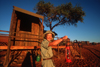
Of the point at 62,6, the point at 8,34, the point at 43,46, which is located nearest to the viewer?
the point at 43,46

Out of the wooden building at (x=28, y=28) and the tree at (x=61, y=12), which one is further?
the tree at (x=61, y=12)

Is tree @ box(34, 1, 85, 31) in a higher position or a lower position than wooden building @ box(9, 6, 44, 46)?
higher

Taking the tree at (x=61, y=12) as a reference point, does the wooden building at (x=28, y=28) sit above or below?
below

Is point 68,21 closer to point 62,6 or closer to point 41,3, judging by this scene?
point 62,6

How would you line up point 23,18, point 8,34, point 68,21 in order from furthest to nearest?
point 68,21 < point 23,18 < point 8,34

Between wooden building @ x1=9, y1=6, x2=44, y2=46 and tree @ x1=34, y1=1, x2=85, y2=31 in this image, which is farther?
tree @ x1=34, y1=1, x2=85, y2=31

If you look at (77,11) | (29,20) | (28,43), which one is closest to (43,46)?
(28,43)

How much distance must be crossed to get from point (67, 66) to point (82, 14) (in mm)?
17329

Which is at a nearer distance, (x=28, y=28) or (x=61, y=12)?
(x=28, y=28)

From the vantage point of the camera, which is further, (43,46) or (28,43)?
(28,43)

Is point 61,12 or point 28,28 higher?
point 61,12

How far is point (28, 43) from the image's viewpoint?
25.7 feet

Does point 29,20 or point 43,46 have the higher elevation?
point 29,20

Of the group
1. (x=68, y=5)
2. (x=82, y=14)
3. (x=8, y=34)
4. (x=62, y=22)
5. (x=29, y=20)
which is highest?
(x=68, y=5)
